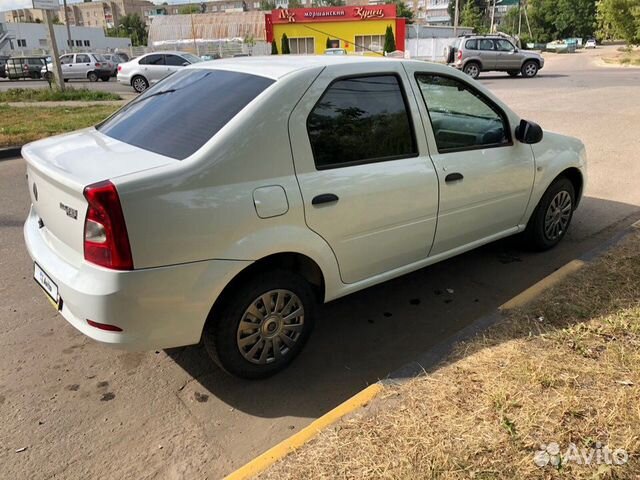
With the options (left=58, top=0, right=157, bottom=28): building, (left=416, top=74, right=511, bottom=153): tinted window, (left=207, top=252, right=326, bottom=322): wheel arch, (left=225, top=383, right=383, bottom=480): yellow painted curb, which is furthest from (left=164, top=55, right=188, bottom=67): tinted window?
(left=58, top=0, right=157, bottom=28): building

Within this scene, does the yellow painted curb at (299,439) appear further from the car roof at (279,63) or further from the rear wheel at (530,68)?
the rear wheel at (530,68)

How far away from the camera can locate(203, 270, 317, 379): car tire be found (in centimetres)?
284

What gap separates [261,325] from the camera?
9.78ft

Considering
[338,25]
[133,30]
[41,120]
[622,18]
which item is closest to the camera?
[41,120]

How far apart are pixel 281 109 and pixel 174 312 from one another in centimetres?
120

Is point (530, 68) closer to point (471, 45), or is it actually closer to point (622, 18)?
point (471, 45)

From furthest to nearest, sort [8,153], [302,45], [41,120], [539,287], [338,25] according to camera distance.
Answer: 1. [302,45]
2. [338,25]
3. [41,120]
4. [8,153]
5. [539,287]

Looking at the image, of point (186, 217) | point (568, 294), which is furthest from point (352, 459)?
point (568, 294)

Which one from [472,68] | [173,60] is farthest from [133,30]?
[472,68]

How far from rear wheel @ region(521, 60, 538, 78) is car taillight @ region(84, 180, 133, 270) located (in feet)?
86.8

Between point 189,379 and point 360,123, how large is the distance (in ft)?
6.02

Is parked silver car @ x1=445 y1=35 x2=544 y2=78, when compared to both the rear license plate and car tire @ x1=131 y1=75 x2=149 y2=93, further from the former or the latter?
the rear license plate

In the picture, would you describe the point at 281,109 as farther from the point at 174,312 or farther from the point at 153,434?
the point at 153,434

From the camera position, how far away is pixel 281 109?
2.90 m
